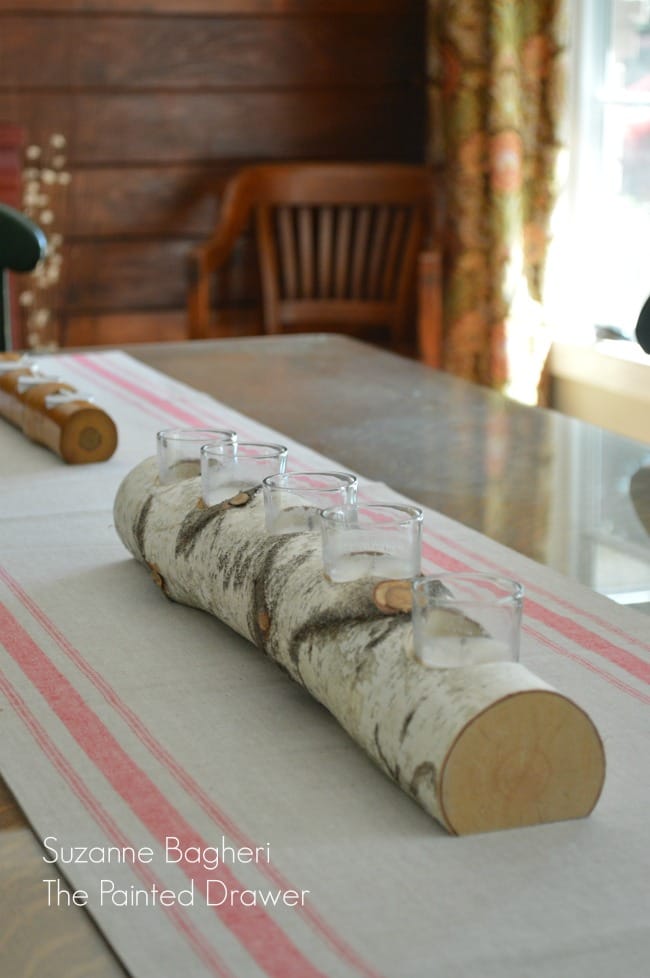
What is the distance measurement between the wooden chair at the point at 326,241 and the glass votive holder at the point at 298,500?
2.31 metres

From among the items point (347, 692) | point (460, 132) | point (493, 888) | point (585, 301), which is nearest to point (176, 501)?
point (347, 692)

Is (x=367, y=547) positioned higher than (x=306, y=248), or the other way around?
(x=367, y=547)

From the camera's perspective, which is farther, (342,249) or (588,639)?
(342,249)

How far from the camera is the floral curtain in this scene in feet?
9.89

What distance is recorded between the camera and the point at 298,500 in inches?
33.1

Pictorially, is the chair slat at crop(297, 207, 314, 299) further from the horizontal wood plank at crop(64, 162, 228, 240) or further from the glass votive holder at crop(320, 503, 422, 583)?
the glass votive holder at crop(320, 503, 422, 583)

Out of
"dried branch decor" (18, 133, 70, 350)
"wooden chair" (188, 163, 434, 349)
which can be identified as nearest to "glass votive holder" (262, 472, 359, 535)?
"wooden chair" (188, 163, 434, 349)

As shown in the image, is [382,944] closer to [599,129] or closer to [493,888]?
[493,888]

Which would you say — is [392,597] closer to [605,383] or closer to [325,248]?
[605,383]

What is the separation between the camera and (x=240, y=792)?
2.15ft

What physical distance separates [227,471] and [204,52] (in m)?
2.57

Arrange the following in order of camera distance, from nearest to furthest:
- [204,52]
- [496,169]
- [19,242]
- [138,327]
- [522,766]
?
[522,766] < [19,242] < [496,169] < [204,52] < [138,327]

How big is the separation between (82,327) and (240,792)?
9.20 ft

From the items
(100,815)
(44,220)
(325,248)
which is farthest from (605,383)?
(100,815)
